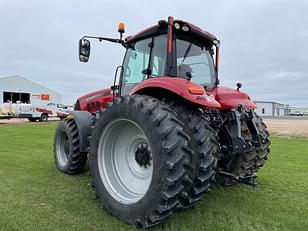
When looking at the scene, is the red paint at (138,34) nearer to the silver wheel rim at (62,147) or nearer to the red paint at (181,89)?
the red paint at (181,89)

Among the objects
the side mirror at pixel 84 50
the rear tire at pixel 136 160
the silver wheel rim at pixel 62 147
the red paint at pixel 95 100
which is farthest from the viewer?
the silver wheel rim at pixel 62 147

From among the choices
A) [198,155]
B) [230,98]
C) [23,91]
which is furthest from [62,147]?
[23,91]

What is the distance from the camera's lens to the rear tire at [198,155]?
2889 mm

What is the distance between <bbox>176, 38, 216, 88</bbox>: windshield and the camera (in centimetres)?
380

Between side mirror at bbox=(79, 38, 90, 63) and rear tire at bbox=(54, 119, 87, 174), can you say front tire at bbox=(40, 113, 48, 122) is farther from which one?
side mirror at bbox=(79, 38, 90, 63)

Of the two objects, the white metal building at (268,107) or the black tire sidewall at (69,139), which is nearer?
the black tire sidewall at (69,139)

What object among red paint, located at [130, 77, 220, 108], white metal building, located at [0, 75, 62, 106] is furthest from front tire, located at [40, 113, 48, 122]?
red paint, located at [130, 77, 220, 108]

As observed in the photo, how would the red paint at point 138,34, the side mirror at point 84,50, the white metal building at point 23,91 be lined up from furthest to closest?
1. the white metal building at point 23,91
2. the side mirror at point 84,50
3. the red paint at point 138,34

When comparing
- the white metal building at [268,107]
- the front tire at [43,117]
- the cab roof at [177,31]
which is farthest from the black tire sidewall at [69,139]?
the white metal building at [268,107]

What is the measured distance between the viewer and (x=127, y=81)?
447 centimetres

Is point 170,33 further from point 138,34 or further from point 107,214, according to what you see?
point 107,214

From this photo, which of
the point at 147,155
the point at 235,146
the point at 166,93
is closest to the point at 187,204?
the point at 147,155

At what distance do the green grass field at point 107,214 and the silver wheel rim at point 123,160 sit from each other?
0.36 metres

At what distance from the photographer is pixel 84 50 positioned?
4.75 m
